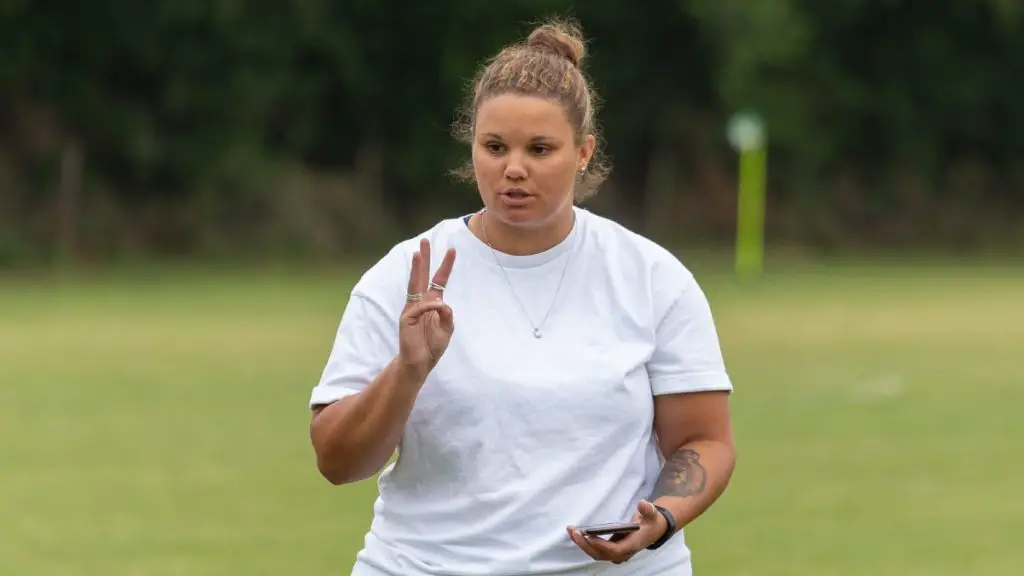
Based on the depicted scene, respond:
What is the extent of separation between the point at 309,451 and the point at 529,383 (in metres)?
7.65

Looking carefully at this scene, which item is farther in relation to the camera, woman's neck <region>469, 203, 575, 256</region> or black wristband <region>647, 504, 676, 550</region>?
woman's neck <region>469, 203, 575, 256</region>

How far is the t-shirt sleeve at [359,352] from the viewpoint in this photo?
352cm

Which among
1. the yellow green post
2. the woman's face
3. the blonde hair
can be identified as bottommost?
the woman's face

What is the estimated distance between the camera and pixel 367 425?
342 centimetres

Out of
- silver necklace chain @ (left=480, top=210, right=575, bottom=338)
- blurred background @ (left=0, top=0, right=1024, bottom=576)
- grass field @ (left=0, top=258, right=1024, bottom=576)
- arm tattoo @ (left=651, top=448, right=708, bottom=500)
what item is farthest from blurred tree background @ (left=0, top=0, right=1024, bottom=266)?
arm tattoo @ (left=651, top=448, right=708, bottom=500)

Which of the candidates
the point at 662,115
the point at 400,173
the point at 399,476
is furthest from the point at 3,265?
the point at 399,476

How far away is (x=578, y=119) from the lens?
3.63 metres

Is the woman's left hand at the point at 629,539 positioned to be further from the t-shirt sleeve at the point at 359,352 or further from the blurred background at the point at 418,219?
the blurred background at the point at 418,219

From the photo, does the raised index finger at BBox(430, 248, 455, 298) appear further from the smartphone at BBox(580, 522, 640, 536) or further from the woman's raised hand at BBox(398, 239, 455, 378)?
the smartphone at BBox(580, 522, 640, 536)

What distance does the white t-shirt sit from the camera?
11.5 feet

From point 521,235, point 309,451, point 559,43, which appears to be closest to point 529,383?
point 521,235

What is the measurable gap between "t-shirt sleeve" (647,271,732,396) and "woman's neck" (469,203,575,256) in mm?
239

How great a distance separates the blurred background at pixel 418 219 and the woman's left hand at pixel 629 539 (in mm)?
5604

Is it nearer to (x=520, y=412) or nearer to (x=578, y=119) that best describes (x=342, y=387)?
(x=520, y=412)
